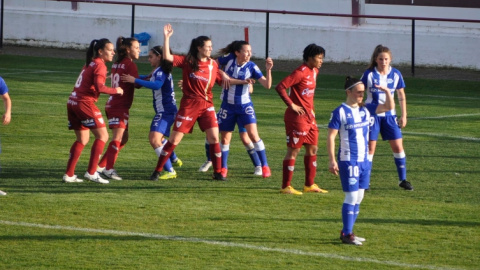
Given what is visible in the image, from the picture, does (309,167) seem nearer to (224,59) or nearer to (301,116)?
(301,116)

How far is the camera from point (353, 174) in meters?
8.79

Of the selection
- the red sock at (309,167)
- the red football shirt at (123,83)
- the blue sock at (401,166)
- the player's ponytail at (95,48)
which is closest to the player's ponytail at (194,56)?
the red football shirt at (123,83)

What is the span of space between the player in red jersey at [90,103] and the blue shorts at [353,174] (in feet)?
12.3

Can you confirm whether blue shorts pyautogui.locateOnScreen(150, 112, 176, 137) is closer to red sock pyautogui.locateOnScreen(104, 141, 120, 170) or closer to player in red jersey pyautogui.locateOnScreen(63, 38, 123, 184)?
red sock pyautogui.locateOnScreen(104, 141, 120, 170)

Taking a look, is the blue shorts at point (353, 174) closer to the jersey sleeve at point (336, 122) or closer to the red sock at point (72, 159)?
the jersey sleeve at point (336, 122)

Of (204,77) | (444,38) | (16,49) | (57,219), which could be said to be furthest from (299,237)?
(16,49)

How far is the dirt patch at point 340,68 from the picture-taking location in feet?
89.3

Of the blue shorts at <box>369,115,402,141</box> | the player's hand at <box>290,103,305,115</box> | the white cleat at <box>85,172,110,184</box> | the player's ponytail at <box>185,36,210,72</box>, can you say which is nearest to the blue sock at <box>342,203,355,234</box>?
the player's hand at <box>290,103,305,115</box>

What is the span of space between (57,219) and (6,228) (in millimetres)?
618

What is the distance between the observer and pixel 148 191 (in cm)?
1137

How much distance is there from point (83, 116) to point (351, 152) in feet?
13.8

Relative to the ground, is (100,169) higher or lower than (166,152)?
lower

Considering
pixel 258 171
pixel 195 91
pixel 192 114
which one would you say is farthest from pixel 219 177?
pixel 195 91

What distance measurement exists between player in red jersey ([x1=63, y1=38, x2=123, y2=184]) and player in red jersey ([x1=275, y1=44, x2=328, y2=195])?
7.15 ft
